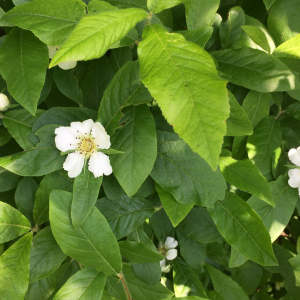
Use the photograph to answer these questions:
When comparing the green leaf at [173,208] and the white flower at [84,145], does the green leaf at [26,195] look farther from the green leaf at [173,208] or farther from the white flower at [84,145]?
the green leaf at [173,208]

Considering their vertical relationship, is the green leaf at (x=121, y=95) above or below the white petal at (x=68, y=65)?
below

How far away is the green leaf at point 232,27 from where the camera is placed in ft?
3.19

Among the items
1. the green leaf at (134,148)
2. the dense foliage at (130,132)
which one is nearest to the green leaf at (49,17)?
the dense foliage at (130,132)

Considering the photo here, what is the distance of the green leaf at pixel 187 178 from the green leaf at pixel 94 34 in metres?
0.37

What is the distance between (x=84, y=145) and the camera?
2.86ft

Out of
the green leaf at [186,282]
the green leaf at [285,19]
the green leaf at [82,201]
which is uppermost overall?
the green leaf at [285,19]

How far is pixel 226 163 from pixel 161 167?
26cm

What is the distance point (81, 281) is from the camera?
929 millimetres

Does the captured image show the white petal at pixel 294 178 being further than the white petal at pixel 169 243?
No

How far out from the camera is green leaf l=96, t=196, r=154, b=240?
3.32 feet

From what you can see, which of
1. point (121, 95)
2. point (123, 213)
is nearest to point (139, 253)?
point (123, 213)

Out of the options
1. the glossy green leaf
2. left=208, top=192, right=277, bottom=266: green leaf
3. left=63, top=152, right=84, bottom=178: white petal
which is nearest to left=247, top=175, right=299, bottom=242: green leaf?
left=208, top=192, right=277, bottom=266: green leaf

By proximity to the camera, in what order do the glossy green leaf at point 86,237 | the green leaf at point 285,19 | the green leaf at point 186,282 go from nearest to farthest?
the glossy green leaf at point 86,237
the green leaf at point 285,19
the green leaf at point 186,282

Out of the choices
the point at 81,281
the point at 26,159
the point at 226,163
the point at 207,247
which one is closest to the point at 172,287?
the point at 207,247
